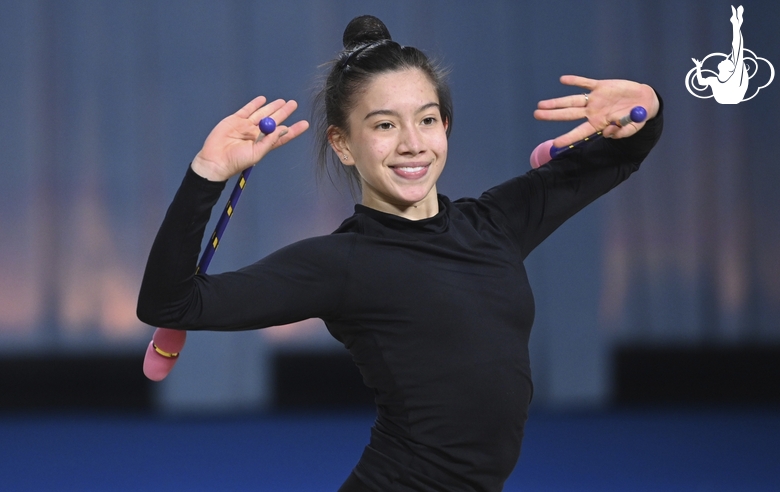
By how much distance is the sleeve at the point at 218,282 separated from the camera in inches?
41.5

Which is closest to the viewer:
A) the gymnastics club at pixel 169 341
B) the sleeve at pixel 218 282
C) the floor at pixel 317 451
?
the sleeve at pixel 218 282

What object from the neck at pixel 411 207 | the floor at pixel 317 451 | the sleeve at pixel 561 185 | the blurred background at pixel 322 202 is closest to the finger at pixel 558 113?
the sleeve at pixel 561 185

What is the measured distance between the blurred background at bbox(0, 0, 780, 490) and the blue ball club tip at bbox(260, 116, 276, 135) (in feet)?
8.57

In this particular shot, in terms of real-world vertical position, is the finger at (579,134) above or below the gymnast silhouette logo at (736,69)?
below

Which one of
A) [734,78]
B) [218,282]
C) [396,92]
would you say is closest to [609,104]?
[396,92]

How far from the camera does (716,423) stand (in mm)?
3539

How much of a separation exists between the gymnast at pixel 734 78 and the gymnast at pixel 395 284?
2836mm

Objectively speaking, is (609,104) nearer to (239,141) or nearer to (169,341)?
(239,141)

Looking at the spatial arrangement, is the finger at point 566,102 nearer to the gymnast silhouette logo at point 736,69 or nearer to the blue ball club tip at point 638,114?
the blue ball club tip at point 638,114

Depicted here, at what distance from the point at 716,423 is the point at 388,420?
265cm

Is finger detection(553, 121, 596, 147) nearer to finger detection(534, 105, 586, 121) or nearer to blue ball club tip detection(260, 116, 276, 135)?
finger detection(534, 105, 586, 121)

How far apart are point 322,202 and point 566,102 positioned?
2.55 metres

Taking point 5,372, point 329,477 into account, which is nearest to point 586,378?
point 329,477

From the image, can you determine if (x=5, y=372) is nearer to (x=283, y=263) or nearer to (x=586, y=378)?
(x=586, y=378)
